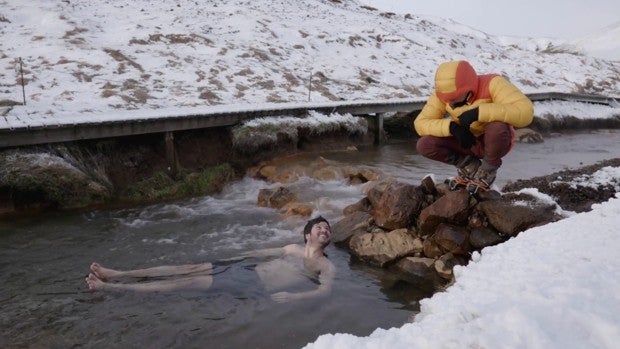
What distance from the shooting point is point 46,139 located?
7.97 meters

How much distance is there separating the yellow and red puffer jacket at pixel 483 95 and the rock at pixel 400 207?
138 cm

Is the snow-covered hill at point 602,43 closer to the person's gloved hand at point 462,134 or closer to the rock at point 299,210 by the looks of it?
the rock at point 299,210

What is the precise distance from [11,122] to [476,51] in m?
→ 28.6

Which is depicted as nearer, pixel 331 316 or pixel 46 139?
pixel 331 316

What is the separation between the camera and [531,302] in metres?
2.69

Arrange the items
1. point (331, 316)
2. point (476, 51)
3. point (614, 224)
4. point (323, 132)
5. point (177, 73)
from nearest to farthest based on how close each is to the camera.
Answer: point (614, 224), point (331, 316), point (323, 132), point (177, 73), point (476, 51)

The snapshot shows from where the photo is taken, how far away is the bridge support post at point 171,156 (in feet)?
31.6

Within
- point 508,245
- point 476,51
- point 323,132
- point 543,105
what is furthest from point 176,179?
point 476,51

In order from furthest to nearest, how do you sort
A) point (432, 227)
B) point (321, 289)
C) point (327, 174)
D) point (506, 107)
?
point (327, 174), point (432, 227), point (321, 289), point (506, 107)

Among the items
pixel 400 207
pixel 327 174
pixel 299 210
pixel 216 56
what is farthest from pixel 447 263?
pixel 216 56

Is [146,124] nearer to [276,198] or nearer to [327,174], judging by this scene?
[276,198]

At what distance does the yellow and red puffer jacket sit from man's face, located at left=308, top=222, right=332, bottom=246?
2009 mm

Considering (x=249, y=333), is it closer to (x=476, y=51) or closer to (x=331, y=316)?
(x=331, y=316)

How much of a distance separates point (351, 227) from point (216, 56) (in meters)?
12.6
